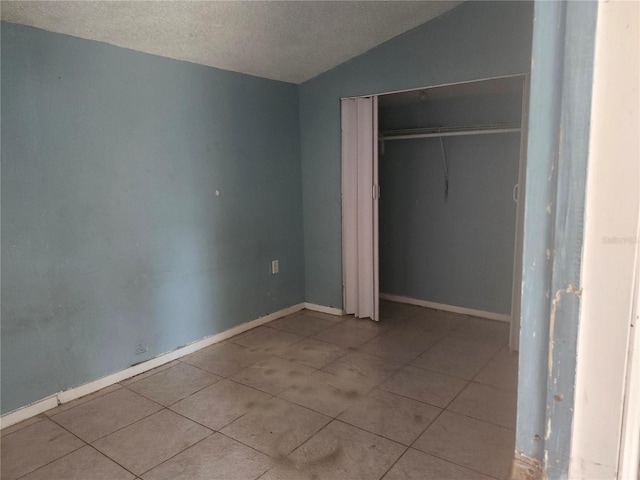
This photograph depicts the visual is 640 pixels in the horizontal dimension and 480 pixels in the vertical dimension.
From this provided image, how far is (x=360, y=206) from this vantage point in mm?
3734

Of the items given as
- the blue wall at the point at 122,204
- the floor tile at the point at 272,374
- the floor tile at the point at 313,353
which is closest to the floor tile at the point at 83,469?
the blue wall at the point at 122,204

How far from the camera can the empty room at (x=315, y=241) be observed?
0.47m

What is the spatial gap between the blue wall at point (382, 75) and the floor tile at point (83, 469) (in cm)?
236

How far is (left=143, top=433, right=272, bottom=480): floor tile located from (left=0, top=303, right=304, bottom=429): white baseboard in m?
0.94

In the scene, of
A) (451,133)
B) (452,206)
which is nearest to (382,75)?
(451,133)

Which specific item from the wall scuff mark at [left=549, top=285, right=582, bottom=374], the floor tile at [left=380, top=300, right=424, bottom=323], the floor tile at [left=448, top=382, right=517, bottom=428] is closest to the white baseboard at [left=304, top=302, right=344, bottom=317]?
the floor tile at [left=380, top=300, right=424, bottom=323]

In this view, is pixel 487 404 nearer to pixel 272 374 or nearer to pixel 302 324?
pixel 272 374

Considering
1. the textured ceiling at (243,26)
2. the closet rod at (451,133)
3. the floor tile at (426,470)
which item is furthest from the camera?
the closet rod at (451,133)

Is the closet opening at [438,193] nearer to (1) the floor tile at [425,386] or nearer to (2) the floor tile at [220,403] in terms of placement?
(1) the floor tile at [425,386]

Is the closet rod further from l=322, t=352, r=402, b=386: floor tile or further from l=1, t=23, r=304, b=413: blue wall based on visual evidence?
l=322, t=352, r=402, b=386: floor tile

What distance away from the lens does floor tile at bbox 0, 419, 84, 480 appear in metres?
1.96

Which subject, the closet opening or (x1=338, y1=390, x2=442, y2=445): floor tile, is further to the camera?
the closet opening

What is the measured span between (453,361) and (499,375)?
323 mm

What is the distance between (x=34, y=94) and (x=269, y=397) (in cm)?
212
